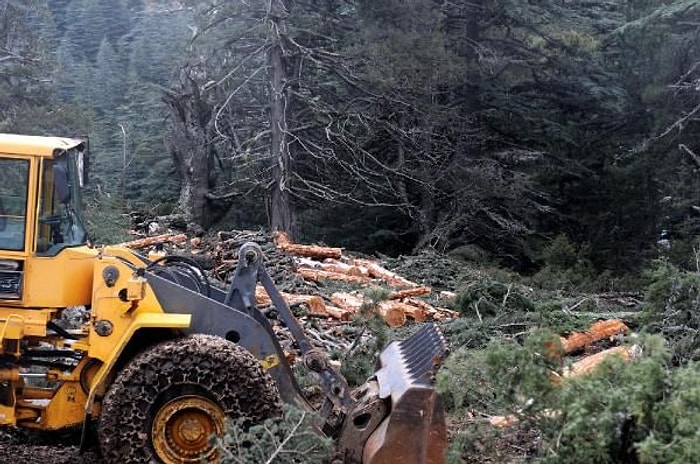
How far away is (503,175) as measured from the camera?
24.8 m

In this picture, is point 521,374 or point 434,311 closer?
point 521,374

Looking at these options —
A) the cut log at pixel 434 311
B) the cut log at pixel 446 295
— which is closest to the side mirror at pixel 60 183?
the cut log at pixel 434 311

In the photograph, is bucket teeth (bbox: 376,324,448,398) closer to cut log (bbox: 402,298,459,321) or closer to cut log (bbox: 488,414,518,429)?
cut log (bbox: 488,414,518,429)

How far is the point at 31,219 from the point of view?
6.06m

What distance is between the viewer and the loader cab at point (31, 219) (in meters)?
6.05

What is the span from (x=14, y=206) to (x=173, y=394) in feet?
6.07

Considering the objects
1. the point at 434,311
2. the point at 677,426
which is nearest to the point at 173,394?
the point at 677,426

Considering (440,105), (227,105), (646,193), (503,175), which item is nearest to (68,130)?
(227,105)

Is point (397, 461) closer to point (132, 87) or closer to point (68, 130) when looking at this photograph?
point (68, 130)

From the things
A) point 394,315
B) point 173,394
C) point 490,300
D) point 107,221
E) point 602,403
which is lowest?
point 107,221

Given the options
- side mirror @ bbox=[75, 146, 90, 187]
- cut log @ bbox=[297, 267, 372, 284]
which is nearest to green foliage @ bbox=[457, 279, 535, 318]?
cut log @ bbox=[297, 267, 372, 284]

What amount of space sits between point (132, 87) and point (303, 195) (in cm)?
2813

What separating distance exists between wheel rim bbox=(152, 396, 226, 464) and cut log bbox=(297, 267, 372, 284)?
883 cm

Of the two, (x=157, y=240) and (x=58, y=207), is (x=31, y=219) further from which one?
(x=157, y=240)
